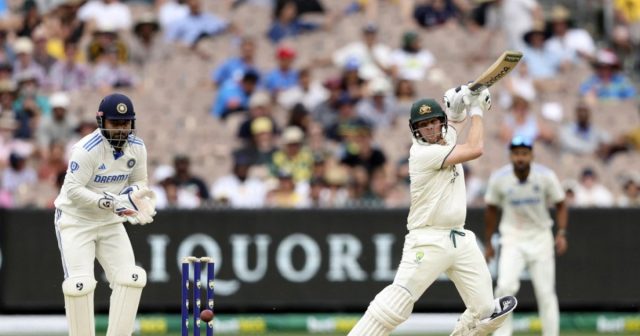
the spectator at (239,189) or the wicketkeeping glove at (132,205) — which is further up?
the spectator at (239,189)

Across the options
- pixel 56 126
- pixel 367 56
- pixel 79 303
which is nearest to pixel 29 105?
pixel 56 126

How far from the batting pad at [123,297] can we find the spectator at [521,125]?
647 centimetres

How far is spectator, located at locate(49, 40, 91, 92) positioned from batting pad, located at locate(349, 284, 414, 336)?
7039mm

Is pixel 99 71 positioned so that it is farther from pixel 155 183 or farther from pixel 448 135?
pixel 448 135

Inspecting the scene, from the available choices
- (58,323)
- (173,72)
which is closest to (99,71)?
(173,72)

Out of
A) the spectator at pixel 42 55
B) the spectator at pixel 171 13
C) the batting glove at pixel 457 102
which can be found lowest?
the batting glove at pixel 457 102

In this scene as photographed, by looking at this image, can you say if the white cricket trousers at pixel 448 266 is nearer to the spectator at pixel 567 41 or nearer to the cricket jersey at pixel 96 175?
the cricket jersey at pixel 96 175

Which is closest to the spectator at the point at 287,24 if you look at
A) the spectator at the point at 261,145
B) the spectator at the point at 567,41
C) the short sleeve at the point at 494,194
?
the spectator at the point at 261,145

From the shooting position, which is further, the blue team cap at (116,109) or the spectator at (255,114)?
Answer: the spectator at (255,114)

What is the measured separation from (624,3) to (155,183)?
6.52 metres

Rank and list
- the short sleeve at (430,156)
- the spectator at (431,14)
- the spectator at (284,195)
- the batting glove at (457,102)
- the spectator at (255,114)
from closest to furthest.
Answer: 1. the short sleeve at (430,156)
2. the batting glove at (457,102)
3. the spectator at (284,195)
4. the spectator at (255,114)
5. the spectator at (431,14)

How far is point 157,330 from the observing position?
12.5m

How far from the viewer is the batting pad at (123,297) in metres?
8.92

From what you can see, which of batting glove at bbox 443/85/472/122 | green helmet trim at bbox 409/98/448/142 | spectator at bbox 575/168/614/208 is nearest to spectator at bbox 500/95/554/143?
spectator at bbox 575/168/614/208
